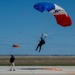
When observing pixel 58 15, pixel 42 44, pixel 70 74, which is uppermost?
pixel 58 15

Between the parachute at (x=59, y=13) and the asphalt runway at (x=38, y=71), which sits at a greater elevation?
the parachute at (x=59, y=13)

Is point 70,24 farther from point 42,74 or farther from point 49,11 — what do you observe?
point 42,74

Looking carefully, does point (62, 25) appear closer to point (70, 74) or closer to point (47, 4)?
point (47, 4)

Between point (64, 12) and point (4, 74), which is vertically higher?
point (64, 12)

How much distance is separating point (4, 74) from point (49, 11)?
6670 mm

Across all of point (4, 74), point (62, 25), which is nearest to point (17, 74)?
point (4, 74)

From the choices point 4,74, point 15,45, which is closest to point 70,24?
point 4,74

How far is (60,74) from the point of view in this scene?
31.5 metres

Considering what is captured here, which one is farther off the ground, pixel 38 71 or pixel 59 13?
pixel 59 13

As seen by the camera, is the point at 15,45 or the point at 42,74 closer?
the point at 42,74

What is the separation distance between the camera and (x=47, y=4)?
31453 millimetres

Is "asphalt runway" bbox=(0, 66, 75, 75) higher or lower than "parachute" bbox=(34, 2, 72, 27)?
lower

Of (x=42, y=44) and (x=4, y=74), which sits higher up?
(x=42, y=44)

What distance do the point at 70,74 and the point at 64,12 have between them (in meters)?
5.56
